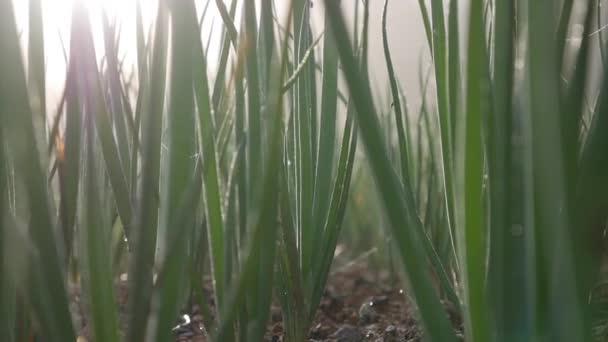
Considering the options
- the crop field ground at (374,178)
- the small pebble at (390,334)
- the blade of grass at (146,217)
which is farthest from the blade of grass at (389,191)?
the small pebble at (390,334)

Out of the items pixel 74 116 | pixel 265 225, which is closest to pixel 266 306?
pixel 265 225

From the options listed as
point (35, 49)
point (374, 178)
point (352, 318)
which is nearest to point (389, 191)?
point (374, 178)

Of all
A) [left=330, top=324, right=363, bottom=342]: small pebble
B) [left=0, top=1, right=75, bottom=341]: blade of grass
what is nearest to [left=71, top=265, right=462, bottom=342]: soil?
[left=330, top=324, right=363, bottom=342]: small pebble

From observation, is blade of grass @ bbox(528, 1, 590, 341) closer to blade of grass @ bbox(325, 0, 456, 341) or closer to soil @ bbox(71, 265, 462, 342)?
blade of grass @ bbox(325, 0, 456, 341)

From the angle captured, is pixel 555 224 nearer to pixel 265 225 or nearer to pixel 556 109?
pixel 556 109

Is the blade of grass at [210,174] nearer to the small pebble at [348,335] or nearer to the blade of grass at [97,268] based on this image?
the blade of grass at [97,268]

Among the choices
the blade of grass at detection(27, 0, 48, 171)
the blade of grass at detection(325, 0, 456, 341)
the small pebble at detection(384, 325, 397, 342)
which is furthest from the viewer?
the small pebble at detection(384, 325, 397, 342)

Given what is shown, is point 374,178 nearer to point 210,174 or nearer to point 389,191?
point 389,191

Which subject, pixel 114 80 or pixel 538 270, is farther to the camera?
pixel 114 80
